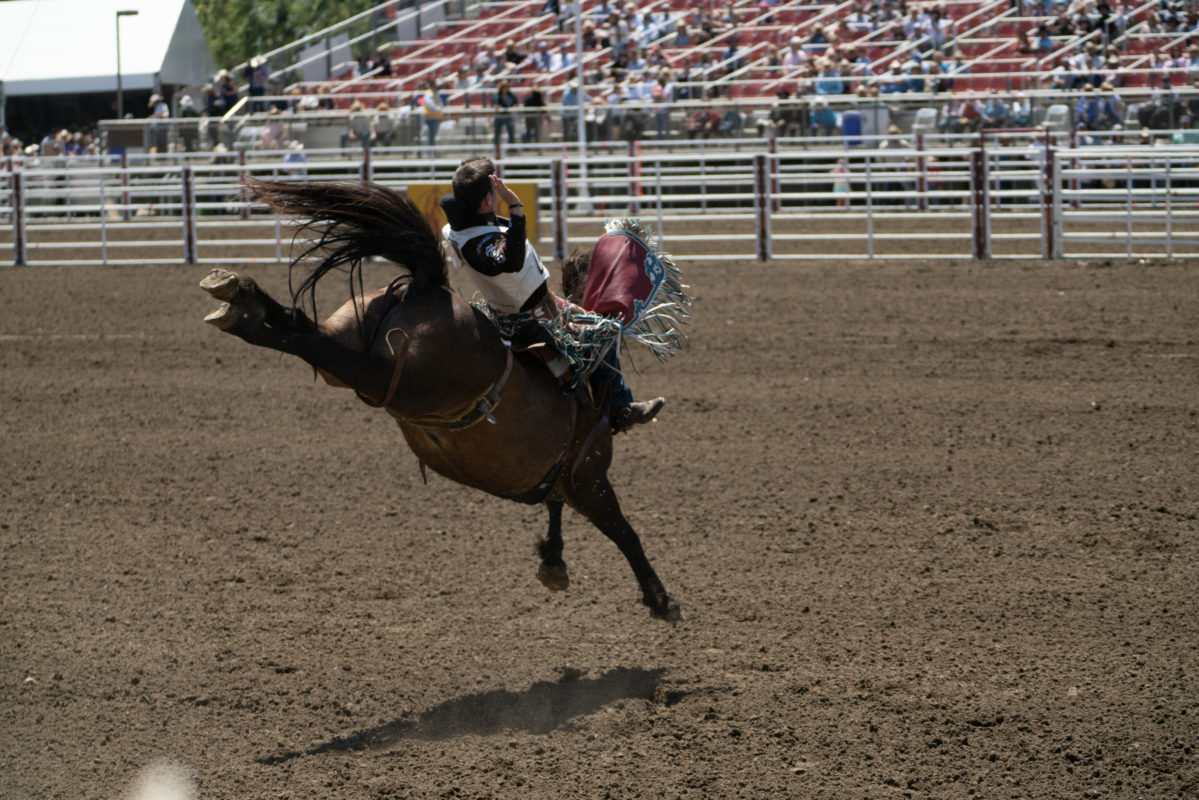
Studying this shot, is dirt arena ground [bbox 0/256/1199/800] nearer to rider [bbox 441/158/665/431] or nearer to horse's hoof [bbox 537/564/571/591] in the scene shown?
→ horse's hoof [bbox 537/564/571/591]

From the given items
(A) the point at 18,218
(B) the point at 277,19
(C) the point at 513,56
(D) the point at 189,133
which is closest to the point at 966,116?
(C) the point at 513,56

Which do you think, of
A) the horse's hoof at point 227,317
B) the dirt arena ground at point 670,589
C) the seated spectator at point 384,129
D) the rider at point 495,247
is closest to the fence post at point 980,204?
the dirt arena ground at point 670,589

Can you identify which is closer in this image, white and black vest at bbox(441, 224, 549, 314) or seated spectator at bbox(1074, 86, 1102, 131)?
white and black vest at bbox(441, 224, 549, 314)

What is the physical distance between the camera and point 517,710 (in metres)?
5.08

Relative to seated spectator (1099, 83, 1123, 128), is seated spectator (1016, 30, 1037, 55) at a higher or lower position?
higher

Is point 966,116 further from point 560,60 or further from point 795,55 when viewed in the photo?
point 560,60

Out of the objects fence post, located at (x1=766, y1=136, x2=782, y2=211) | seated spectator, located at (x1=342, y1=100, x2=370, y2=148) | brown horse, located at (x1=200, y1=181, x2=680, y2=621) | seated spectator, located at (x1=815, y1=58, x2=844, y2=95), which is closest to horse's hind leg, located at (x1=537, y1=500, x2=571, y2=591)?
brown horse, located at (x1=200, y1=181, x2=680, y2=621)

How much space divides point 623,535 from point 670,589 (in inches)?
33.5

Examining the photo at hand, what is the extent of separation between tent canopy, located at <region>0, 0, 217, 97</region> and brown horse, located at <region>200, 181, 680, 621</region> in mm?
29280

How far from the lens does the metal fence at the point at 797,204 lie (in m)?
15.4

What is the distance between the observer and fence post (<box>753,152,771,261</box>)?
16.4 m

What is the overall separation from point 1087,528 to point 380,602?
12.4ft

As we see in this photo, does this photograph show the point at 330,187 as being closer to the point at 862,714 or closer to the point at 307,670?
the point at 307,670

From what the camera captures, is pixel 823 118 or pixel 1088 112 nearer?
pixel 1088 112
